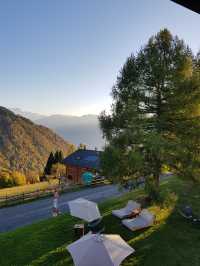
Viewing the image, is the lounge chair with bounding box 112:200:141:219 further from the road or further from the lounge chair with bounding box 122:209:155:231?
the road

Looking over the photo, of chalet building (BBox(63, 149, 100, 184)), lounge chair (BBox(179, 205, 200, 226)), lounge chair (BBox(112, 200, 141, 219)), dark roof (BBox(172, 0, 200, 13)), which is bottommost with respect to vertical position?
lounge chair (BBox(179, 205, 200, 226))

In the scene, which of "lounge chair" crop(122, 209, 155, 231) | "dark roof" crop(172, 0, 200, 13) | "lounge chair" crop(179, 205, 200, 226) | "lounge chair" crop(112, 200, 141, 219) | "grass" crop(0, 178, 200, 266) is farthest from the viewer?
"lounge chair" crop(112, 200, 141, 219)

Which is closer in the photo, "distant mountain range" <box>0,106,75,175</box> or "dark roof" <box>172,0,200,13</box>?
"dark roof" <box>172,0,200,13</box>

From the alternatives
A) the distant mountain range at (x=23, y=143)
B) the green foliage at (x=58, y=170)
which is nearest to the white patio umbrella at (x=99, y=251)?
the green foliage at (x=58, y=170)

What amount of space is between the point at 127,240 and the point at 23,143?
129 m

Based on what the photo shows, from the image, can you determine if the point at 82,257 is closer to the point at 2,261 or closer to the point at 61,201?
the point at 2,261

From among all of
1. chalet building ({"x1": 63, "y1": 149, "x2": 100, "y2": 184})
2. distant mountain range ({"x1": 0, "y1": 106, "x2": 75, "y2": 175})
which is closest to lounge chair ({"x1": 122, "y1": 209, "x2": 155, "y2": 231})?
chalet building ({"x1": 63, "y1": 149, "x2": 100, "y2": 184})

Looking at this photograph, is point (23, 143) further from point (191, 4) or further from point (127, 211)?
point (191, 4)

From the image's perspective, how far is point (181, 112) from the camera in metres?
18.8

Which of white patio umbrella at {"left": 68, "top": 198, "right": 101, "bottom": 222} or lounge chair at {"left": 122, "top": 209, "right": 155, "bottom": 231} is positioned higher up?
white patio umbrella at {"left": 68, "top": 198, "right": 101, "bottom": 222}

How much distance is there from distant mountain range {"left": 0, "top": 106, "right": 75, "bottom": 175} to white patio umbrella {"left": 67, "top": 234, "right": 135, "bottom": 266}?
10549 cm

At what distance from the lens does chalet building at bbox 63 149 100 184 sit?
46781 millimetres

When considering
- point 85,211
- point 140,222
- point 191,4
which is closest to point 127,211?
point 140,222

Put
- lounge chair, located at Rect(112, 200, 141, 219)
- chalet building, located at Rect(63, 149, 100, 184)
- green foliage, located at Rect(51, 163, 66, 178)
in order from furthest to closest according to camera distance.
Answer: green foliage, located at Rect(51, 163, 66, 178)
chalet building, located at Rect(63, 149, 100, 184)
lounge chair, located at Rect(112, 200, 141, 219)
